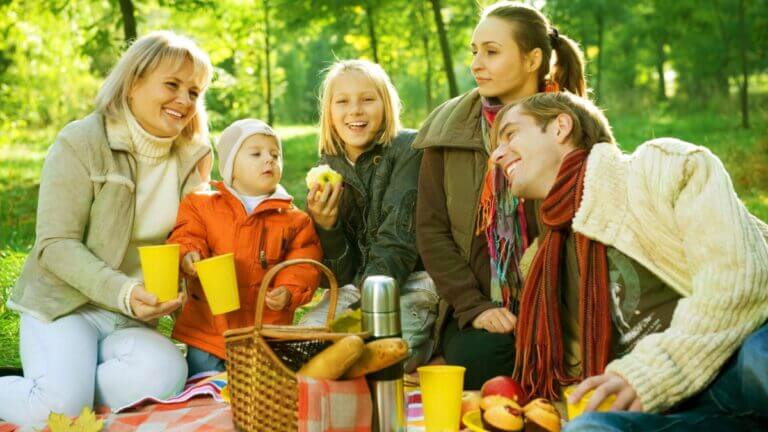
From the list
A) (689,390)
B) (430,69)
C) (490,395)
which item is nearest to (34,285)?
(490,395)

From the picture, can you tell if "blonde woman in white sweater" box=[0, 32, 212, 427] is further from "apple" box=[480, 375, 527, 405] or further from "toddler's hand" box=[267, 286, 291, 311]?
"apple" box=[480, 375, 527, 405]

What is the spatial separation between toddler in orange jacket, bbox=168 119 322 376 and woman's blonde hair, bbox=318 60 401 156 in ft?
1.25

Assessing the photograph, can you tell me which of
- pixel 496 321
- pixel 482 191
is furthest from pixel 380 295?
pixel 482 191

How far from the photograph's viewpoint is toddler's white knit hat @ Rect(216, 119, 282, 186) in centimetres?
421

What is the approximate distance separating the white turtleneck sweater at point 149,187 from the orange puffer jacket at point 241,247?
0.13 m

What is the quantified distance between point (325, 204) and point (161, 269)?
36.7 inches

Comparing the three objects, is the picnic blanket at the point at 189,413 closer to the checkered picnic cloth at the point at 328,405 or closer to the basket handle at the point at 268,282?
the checkered picnic cloth at the point at 328,405

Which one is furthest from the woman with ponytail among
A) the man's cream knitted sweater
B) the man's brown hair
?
the man's cream knitted sweater

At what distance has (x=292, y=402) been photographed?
301cm

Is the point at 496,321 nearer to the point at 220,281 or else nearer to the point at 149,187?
the point at 220,281

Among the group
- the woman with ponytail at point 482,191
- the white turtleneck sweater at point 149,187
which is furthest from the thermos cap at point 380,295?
the white turtleneck sweater at point 149,187

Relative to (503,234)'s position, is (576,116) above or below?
above

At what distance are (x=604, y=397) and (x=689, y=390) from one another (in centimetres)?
29

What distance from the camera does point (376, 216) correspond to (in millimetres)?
4512
